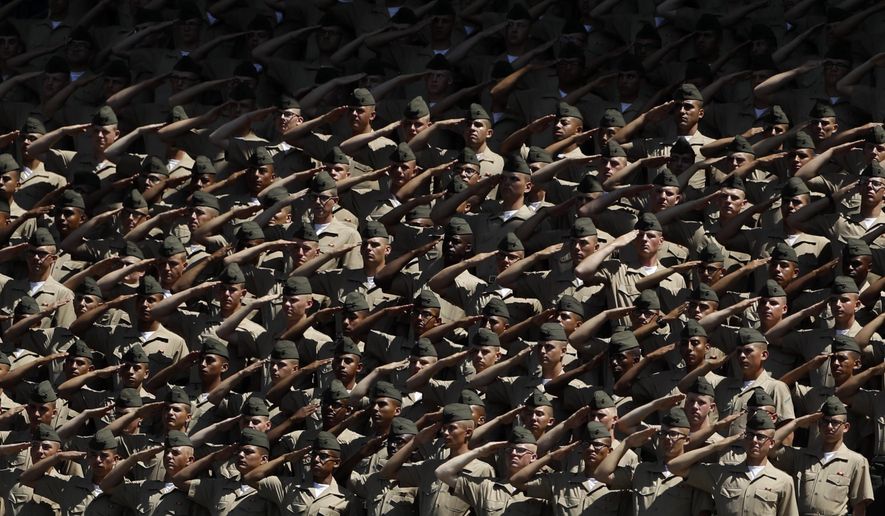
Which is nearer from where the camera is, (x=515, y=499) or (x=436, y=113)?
(x=515, y=499)

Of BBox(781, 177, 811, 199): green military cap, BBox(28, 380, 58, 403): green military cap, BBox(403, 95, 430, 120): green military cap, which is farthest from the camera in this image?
BBox(403, 95, 430, 120): green military cap

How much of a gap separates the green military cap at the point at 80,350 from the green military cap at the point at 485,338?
3519 mm

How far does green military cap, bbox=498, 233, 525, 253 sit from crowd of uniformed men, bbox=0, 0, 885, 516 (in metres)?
0.04

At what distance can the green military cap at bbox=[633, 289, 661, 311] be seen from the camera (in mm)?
22609

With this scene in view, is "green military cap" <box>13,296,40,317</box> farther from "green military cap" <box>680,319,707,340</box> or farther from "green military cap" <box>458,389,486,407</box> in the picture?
"green military cap" <box>680,319,707,340</box>

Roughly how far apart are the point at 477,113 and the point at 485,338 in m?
3.09

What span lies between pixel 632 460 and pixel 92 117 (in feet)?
24.7

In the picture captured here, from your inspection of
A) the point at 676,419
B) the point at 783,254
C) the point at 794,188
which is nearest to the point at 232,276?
the point at 676,419

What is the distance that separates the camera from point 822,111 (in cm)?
2448

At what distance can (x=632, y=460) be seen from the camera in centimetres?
2172

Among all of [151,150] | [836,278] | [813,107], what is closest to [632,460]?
[836,278]

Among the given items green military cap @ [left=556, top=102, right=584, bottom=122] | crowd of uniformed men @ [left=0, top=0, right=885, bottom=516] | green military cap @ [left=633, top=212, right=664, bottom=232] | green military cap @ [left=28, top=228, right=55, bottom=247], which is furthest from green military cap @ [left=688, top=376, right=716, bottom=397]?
green military cap @ [left=28, top=228, right=55, bottom=247]

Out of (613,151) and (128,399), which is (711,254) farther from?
(128,399)

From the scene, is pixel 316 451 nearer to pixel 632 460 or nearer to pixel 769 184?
pixel 632 460
